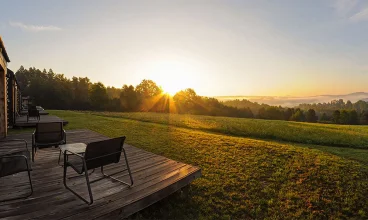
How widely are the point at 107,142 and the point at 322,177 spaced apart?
632 centimetres

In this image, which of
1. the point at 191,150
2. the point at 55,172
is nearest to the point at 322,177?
the point at 191,150

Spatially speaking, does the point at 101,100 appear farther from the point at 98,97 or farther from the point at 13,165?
the point at 13,165

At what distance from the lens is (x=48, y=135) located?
18.7 ft

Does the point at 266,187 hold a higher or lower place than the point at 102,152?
lower

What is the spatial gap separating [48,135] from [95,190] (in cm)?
322

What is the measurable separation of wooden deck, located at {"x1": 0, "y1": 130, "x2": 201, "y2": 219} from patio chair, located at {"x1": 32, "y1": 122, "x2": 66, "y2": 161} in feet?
1.62

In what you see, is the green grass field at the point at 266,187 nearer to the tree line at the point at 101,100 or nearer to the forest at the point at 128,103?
the forest at the point at 128,103

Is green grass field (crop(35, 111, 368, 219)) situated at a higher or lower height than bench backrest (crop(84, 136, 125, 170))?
lower

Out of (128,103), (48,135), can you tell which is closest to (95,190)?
(48,135)

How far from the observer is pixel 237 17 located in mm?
13242

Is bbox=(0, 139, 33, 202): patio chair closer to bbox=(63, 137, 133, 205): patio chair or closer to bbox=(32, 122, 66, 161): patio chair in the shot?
bbox=(63, 137, 133, 205): patio chair

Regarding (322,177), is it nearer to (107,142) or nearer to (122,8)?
(107,142)

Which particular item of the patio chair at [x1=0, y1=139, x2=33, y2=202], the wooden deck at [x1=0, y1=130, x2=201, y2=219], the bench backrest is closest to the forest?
the wooden deck at [x1=0, y1=130, x2=201, y2=219]

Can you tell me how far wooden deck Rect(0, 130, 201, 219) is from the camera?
2.95m
